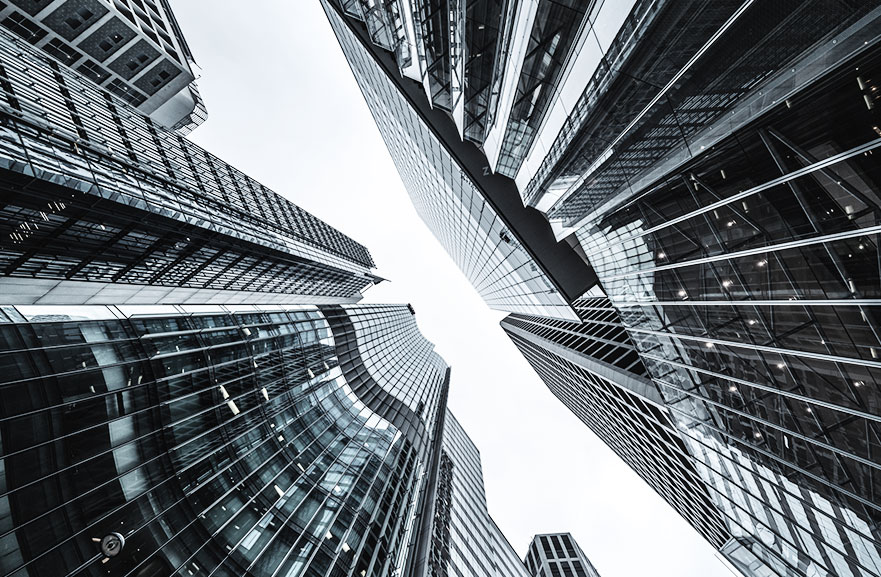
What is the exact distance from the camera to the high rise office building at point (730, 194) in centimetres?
701

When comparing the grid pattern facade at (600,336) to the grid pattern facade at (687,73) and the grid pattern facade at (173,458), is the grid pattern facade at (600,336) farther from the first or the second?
the grid pattern facade at (173,458)

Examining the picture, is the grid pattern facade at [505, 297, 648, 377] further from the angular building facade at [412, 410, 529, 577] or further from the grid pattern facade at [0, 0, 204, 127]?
the grid pattern facade at [0, 0, 204, 127]

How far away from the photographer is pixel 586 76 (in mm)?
10367

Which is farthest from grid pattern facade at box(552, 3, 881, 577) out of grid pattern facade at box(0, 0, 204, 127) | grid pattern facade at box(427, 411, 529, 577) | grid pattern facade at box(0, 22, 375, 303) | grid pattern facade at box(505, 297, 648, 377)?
grid pattern facade at box(0, 0, 204, 127)

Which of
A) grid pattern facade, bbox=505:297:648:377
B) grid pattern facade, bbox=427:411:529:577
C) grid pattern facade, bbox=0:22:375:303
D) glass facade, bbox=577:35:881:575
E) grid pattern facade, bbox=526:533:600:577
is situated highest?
grid pattern facade, bbox=0:22:375:303

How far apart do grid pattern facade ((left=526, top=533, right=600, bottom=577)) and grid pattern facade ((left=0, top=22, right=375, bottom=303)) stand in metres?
99.0

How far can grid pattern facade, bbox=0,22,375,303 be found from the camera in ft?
55.7

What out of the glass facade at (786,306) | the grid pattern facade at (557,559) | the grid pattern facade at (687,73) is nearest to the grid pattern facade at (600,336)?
the glass facade at (786,306)

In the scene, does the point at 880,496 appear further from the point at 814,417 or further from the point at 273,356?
the point at 273,356

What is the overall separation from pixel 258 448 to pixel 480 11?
23.2 metres

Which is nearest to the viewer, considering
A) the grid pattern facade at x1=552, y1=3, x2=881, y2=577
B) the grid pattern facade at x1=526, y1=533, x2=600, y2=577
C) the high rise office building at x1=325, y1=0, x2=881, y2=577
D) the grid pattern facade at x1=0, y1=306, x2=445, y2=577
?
the grid pattern facade at x1=552, y1=3, x2=881, y2=577

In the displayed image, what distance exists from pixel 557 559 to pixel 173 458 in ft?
367

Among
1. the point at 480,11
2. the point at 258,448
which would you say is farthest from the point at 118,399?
the point at 480,11

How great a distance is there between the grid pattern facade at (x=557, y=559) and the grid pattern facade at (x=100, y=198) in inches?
3897
